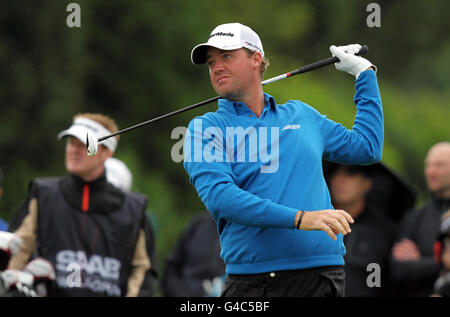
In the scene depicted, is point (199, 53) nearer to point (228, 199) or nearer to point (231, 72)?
point (231, 72)

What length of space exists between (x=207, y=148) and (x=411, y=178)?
12.0 meters

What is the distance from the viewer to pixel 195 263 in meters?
7.65

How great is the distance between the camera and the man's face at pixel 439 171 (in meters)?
6.98

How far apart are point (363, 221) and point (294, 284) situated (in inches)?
136

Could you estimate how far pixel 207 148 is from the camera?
3945 millimetres

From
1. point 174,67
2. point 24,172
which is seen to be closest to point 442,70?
point 174,67

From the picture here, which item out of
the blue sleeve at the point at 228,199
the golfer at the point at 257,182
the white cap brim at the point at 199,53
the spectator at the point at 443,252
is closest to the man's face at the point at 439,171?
the spectator at the point at 443,252

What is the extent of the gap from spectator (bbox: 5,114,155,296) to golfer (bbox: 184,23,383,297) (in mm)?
2120

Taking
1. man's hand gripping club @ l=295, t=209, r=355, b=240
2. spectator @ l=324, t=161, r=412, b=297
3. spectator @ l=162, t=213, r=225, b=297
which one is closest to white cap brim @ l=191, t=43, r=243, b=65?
man's hand gripping club @ l=295, t=209, r=355, b=240

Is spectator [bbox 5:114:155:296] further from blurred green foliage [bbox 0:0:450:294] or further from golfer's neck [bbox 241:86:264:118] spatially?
blurred green foliage [bbox 0:0:450:294]

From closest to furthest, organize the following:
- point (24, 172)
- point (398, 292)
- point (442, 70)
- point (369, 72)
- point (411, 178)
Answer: point (369, 72) < point (398, 292) < point (24, 172) < point (411, 178) < point (442, 70)

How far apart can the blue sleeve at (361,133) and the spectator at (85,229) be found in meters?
2.33

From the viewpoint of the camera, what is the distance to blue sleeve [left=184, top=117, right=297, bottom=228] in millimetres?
3760
